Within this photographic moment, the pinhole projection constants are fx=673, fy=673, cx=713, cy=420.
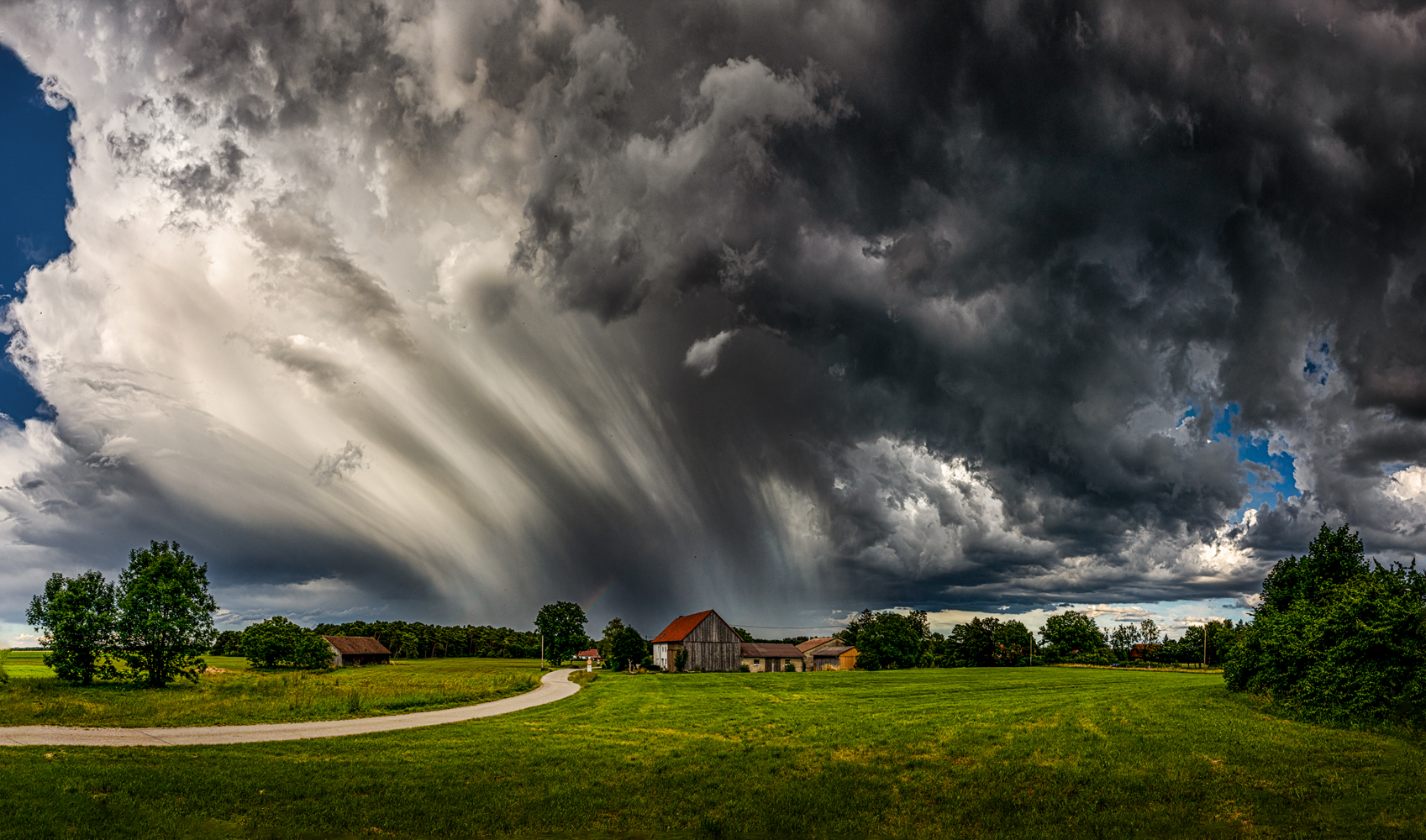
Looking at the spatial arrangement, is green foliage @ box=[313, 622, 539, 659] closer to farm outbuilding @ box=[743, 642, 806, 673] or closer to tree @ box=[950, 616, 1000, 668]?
farm outbuilding @ box=[743, 642, 806, 673]

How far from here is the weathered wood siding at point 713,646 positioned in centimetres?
8150

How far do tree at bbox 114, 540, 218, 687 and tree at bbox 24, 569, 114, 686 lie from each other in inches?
41.0

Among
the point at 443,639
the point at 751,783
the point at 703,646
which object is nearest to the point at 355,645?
the point at 443,639

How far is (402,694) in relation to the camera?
34.4 metres

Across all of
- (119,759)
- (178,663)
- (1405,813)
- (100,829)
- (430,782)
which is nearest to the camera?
(100,829)

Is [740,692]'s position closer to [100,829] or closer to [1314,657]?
[1314,657]

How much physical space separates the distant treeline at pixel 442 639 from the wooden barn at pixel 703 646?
71934 millimetres

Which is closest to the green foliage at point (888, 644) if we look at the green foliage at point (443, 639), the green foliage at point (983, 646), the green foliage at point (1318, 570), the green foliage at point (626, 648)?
the green foliage at point (983, 646)

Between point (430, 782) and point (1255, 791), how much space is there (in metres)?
17.5

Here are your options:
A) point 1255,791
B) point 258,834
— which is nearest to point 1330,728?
→ point 1255,791

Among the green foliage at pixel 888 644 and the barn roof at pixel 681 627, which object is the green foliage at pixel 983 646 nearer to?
the green foliage at pixel 888 644

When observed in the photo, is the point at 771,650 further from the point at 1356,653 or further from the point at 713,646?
the point at 1356,653

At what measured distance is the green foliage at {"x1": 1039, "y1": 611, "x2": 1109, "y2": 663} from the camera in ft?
388

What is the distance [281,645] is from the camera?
8200cm
